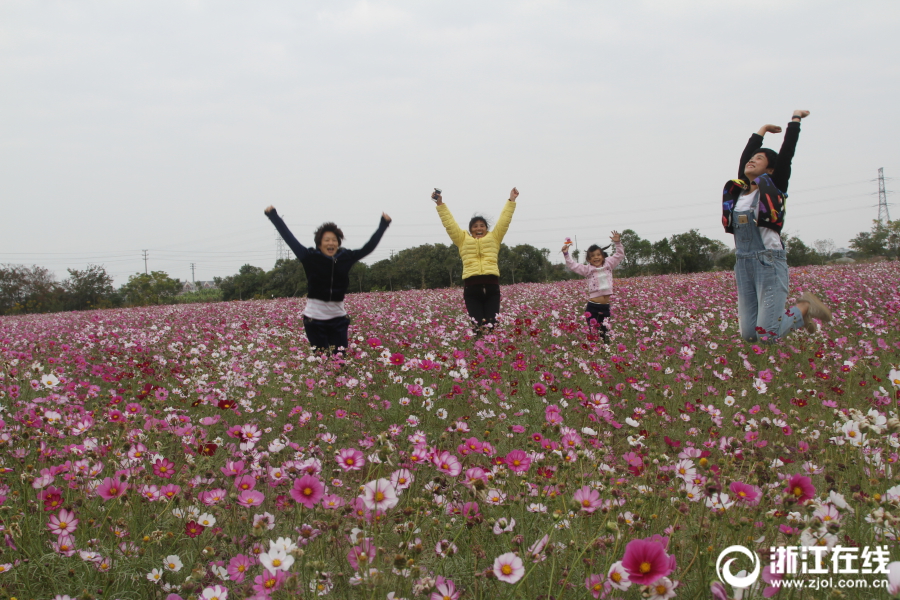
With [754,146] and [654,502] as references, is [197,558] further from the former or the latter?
[754,146]

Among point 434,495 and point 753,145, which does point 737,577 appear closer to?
point 434,495

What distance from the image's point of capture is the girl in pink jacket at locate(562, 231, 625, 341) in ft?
21.5

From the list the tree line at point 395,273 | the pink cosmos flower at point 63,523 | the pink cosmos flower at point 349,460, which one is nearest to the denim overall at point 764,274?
the pink cosmos flower at point 349,460

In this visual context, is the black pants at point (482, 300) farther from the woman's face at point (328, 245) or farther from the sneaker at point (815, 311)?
the sneaker at point (815, 311)

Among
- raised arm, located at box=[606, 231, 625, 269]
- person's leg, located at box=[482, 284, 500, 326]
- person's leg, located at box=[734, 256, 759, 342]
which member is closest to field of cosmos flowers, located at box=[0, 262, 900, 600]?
person's leg, located at box=[734, 256, 759, 342]

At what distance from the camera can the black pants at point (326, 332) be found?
5348 millimetres

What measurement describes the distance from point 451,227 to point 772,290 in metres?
3.44

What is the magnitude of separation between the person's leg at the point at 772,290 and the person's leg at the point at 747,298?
0.18m

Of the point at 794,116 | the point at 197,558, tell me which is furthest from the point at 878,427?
the point at 794,116

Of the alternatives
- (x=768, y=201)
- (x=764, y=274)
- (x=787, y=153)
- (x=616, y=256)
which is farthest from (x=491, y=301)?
(x=787, y=153)

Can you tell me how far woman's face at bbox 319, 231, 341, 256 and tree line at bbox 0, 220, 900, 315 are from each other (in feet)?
67.2

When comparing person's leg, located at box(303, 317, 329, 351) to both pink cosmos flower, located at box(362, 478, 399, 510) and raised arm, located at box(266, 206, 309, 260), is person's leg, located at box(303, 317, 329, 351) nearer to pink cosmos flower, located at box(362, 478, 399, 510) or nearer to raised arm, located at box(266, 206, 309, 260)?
raised arm, located at box(266, 206, 309, 260)

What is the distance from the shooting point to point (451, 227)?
6.57m

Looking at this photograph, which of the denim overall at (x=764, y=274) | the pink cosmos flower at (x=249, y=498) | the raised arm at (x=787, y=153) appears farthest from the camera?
the denim overall at (x=764, y=274)
